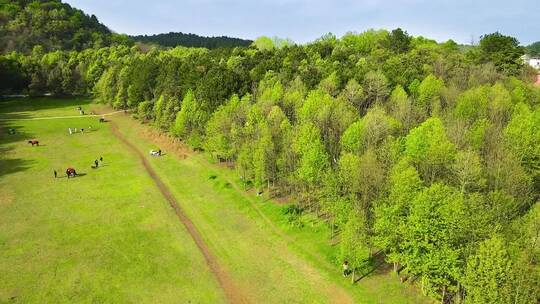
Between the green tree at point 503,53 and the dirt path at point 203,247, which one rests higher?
the green tree at point 503,53

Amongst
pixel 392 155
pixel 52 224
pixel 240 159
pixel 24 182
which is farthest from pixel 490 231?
pixel 24 182

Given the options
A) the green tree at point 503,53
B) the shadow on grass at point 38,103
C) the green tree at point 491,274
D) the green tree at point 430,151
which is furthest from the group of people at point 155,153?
the green tree at point 503,53

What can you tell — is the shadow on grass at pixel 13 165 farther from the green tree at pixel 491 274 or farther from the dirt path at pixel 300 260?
the green tree at pixel 491 274

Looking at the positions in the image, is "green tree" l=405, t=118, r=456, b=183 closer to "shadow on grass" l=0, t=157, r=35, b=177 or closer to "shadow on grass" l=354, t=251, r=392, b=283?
"shadow on grass" l=354, t=251, r=392, b=283

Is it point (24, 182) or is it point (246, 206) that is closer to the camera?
point (246, 206)

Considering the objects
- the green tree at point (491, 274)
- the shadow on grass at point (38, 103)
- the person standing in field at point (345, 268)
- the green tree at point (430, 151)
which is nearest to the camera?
the green tree at point (491, 274)

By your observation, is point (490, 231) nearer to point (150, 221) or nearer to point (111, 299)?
point (111, 299)
